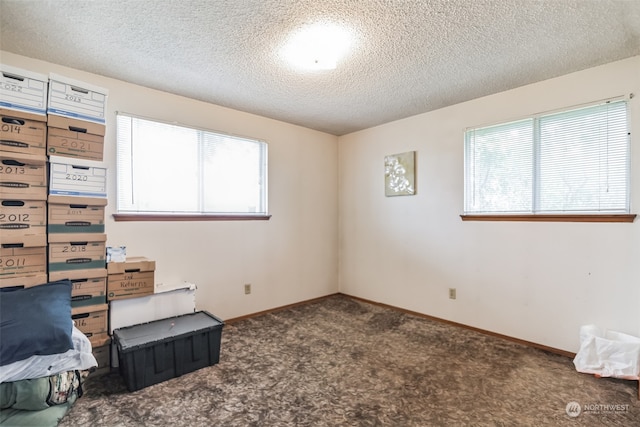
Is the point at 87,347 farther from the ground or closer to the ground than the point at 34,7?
closer to the ground

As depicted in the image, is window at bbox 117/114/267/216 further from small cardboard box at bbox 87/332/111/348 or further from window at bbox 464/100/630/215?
window at bbox 464/100/630/215

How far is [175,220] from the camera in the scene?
3154 millimetres

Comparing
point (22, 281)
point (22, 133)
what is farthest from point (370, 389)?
point (22, 133)

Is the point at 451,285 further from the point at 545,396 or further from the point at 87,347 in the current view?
the point at 87,347

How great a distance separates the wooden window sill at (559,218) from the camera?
2.44 metres

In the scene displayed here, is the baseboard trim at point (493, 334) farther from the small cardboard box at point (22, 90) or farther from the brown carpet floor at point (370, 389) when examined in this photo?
the small cardboard box at point (22, 90)

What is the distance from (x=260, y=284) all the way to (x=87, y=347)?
2.02 metres

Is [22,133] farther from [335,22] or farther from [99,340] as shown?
[335,22]

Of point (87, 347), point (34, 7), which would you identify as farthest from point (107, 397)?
point (34, 7)

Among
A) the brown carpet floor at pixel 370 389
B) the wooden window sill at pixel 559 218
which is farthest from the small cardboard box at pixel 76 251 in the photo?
the wooden window sill at pixel 559 218

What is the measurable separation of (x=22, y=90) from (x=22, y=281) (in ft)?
4.04

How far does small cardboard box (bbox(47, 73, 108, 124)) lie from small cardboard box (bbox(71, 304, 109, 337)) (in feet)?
4.49

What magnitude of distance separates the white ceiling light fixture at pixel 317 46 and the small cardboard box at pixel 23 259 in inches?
85.1

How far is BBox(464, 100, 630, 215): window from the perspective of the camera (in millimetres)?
2502
